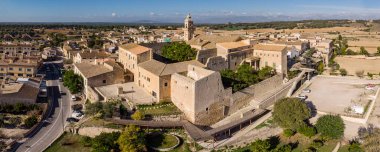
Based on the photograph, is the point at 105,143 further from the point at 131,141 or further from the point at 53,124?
the point at 53,124

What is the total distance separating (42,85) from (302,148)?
29108 mm

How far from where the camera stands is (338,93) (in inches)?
1465

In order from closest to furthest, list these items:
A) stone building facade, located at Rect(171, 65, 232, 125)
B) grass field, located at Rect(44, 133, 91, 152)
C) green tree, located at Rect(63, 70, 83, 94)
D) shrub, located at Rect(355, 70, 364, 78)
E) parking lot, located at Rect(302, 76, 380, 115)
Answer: grass field, located at Rect(44, 133, 91, 152) < stone building facade, located at Rect(171, 65, 232, 125) < parking lot, located at Rect(302, 76, 380, 115) < green tree, located at Rect(63, 70, 83, 94) < shrub, located at Rect(355, 70, 364, 78)

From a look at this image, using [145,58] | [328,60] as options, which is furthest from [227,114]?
[328,60]

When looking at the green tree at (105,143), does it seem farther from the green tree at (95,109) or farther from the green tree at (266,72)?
the green tree at (266,72)

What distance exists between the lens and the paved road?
87.4ft

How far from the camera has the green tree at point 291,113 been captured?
26.9 m

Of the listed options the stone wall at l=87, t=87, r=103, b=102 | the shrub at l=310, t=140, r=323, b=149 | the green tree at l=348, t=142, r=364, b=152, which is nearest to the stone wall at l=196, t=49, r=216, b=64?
the stone wall at l=87, t=87, r=103, b=102

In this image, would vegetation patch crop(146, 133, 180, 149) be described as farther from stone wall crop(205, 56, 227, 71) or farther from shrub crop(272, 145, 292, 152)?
stone wall crop(205, 56, 227, 71)

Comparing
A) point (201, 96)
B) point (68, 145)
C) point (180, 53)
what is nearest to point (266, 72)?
point (180, 53)

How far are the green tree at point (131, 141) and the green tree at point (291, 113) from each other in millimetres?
9889

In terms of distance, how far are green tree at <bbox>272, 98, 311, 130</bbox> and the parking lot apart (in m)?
4.47

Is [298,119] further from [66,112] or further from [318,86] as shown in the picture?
[66,112]

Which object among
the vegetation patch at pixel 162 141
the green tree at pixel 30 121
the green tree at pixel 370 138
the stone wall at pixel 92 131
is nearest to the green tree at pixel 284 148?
the green tree at pixel 370 138
